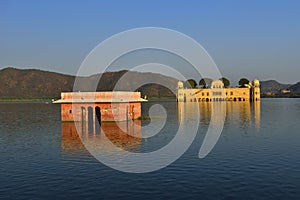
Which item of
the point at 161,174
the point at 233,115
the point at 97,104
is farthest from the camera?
the point at 233,115

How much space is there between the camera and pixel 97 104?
197 feet

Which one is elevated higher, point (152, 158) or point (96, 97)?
point (96, 97)

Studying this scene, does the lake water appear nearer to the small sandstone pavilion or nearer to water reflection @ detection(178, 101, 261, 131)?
water reflection @ detection(178, 101, 261, 131)

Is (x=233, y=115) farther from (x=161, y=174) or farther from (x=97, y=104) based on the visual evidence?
(x=161, y=174)

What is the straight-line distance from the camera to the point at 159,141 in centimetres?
3997

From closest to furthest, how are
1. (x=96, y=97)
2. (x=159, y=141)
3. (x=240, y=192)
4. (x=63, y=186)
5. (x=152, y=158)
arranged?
(x=240, y=192)
(x=63, y=186)
(x=152, y=158)
(x=159, y=141)
(x=96, y=97)

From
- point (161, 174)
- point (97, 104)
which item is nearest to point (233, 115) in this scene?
point (97, 104)

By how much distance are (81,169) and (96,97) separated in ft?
115

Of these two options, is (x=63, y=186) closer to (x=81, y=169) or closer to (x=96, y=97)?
(x=81, y=169)

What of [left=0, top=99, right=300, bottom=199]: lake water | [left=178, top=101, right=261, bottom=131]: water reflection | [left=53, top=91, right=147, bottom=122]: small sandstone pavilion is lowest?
[left=0, top=99, right=300, bottom=199]: lake water

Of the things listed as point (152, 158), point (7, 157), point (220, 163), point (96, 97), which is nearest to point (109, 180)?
point (152, 158)

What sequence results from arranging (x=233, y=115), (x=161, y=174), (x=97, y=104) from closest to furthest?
(x=161, y=174) → (x=97, y=104) → (x=233, y=115)

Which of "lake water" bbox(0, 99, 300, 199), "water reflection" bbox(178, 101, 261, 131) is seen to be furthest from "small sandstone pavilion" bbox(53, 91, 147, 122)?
"lake water" bbox(0, 99, 300, 199)

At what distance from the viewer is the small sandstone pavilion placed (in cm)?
5966
